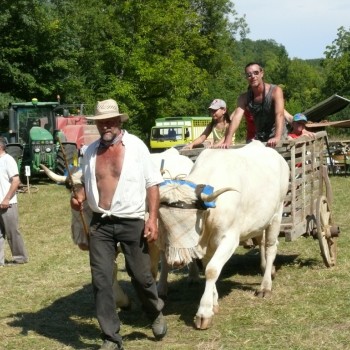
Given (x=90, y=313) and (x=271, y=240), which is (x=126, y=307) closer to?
(x=90, y=313)

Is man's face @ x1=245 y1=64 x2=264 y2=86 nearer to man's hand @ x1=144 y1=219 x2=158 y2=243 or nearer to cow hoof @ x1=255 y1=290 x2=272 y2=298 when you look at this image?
cow hoof @ x1=255 y1=290 x2=272 y2=298

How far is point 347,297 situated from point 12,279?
4.25m

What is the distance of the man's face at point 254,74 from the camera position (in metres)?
8.26

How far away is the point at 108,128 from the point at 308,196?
12.7ft

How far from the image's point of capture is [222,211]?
6.75m

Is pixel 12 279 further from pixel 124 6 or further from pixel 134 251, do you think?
pixel 124 6

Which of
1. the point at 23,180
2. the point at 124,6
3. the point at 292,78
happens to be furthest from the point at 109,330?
the point at 292,78

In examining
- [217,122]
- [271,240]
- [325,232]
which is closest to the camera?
[271,240]

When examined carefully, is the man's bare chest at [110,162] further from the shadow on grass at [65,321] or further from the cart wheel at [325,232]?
the cart wheel at [325,232]

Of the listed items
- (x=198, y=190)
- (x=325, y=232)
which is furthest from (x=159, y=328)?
(x=325, y=232)

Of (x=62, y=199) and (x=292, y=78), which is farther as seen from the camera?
(x=292, y=78)

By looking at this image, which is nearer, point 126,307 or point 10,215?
point 126,307

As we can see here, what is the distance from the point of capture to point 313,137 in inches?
360

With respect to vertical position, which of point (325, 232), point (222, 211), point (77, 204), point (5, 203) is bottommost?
point (325, 232)
